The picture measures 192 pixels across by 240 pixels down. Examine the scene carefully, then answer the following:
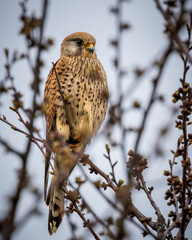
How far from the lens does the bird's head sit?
4.01 meters

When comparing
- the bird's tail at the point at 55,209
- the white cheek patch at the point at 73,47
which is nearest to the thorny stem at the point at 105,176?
the bird's tail at the point at 55,209

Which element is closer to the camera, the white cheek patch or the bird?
the bird

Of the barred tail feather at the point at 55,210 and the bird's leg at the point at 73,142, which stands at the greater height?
the bird's leg at the point at 73,142

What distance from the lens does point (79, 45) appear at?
4.12 metres

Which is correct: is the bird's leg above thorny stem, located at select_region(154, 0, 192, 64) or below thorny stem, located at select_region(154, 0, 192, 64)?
above

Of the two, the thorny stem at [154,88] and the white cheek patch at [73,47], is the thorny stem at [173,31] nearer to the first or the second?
the thorny stem at [154,88]

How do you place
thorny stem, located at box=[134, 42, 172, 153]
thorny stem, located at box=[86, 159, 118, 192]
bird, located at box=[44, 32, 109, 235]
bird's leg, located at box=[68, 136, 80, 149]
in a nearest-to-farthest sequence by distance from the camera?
thorny stem, located at box=[134, 42, 172, 153], thorny stem, located at box=[86, 159, 118, 192], bird, located at box=[44, 32, 109, 235], bird's leg, located at box=[68, 136, 80, 149]

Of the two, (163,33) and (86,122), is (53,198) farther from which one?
(163,33)

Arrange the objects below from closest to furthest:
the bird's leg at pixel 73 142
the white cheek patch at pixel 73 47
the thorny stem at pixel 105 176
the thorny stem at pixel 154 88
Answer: the thorny stem at pixel 154 88
the thorny stem at pixel 105 176
the bird's leg at pixel 73 142
the white cheek patch at pixel 73 47

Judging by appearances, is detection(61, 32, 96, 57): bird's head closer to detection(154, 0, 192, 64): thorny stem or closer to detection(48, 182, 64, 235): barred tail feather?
detection(48, 182, 64, 235): barred tail feather

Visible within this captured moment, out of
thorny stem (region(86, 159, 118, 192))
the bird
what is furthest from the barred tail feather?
thorny stem (region(86, 159, 118, 192))

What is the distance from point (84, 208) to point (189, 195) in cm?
84

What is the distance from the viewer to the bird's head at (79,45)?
13.1 ft

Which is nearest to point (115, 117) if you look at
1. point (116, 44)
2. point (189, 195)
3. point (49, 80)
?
point (116, 44)
